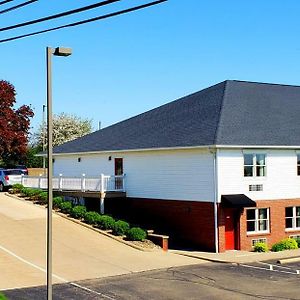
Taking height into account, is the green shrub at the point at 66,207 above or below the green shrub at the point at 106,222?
above

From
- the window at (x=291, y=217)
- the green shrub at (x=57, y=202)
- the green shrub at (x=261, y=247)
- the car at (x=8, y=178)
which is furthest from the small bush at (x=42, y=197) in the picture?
the window at (x=291, y=217)

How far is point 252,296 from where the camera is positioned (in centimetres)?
1672

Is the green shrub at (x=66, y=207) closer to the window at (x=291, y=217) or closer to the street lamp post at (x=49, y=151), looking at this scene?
the window at (x=291, y=217)

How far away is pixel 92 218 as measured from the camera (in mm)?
29281

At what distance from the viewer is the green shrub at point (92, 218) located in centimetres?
2911

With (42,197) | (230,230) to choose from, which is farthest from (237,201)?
(42,197)

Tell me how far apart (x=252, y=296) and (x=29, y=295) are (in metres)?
6.40

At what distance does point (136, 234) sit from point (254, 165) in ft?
21.5

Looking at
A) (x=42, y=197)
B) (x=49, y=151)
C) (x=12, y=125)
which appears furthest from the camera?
(x=12, y=125)

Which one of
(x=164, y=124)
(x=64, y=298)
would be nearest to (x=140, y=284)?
(x=64, y=298)

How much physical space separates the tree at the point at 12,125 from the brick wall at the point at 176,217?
23.5 m

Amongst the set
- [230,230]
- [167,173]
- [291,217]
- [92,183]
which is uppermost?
[167,173]

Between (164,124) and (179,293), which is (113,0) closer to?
(179,293)

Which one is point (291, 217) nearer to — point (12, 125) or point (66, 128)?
point (12, 125)
